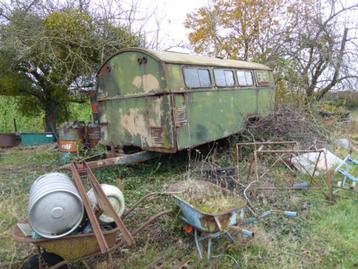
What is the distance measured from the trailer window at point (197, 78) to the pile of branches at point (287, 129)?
7.58 ft

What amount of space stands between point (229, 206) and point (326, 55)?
486 inches

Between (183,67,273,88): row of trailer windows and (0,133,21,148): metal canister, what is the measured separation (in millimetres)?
7885

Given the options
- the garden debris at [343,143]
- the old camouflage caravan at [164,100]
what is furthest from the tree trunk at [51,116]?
the garden debris at [343,143]

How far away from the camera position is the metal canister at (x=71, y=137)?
700 centimetres

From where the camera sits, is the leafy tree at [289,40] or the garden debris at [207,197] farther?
the leafy tree at [289,40]

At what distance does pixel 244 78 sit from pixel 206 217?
5848 millimetres

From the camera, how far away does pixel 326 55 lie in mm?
12711

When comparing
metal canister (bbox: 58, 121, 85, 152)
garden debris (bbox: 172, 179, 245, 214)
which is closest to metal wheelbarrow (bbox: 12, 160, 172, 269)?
garden debris (bbox: 172, 179, 245, 214)

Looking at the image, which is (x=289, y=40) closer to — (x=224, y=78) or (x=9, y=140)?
(x=224, y=78)

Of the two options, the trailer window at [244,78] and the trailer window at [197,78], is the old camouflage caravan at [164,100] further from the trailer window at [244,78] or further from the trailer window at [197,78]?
the trailer window at [244,78]

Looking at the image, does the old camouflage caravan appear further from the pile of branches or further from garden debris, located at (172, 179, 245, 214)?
garden debris, located at (172, 179, 245, 214)

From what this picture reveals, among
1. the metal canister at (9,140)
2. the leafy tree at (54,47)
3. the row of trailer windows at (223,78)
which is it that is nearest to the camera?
the row of trailer windows at (223,78)

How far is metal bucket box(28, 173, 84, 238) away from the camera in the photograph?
2.49 metres

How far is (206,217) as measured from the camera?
2811 mm
